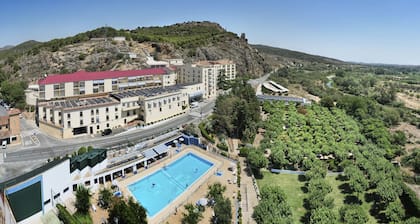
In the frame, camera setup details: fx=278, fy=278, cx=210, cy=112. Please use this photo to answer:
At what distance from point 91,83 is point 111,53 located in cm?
3348

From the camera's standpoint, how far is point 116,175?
35.5 m

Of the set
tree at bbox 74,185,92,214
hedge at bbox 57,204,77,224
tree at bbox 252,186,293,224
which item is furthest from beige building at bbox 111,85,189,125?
tree at bbox 252,186,293,224

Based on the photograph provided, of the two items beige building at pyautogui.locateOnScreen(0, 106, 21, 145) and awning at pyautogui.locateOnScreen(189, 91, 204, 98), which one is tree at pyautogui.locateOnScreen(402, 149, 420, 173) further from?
beige building at pyautogui.locateOnScreen(0, 106, 21, 145)

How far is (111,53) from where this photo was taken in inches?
3447

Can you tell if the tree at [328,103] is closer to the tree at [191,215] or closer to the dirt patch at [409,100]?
the dirt patch at [409,100]

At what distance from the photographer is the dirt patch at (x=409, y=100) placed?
104 metres

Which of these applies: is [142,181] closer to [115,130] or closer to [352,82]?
[115,130]

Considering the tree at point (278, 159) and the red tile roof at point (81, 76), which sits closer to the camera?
the tree at point (278, 159)

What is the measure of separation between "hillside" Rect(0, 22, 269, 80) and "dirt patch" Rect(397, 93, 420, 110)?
5916cm

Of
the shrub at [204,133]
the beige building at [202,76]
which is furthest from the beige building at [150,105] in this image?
the beige building at [202,76]

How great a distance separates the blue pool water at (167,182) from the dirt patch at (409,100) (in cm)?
9751

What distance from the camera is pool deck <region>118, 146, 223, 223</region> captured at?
94.2 ft

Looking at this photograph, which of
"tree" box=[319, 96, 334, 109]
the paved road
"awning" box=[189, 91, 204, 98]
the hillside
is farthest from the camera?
the hillside

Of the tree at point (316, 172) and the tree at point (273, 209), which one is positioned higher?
the tree at point (316, 172)
